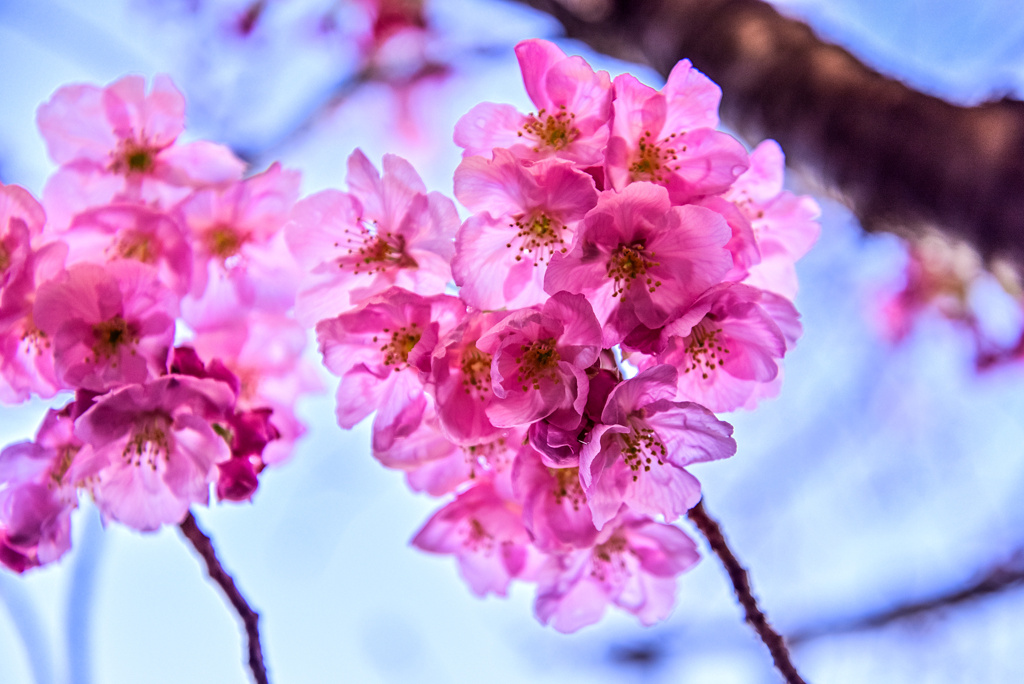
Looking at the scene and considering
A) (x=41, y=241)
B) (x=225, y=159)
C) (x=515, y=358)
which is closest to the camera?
(x=515, y=358)

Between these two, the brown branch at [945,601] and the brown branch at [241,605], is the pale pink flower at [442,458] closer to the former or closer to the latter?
the brown branch at [241,605]

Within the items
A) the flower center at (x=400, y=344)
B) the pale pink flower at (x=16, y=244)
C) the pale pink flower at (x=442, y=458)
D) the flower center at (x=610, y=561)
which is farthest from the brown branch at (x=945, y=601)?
the pale pink flower at (x=16, y=244)

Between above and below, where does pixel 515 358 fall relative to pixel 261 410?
below

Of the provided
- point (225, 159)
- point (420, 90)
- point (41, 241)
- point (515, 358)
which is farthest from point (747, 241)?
point (420, 90)

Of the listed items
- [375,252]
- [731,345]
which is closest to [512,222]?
[375,252]

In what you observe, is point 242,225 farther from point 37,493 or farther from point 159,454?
point 37,493

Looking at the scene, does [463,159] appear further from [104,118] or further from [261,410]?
[104,118]
